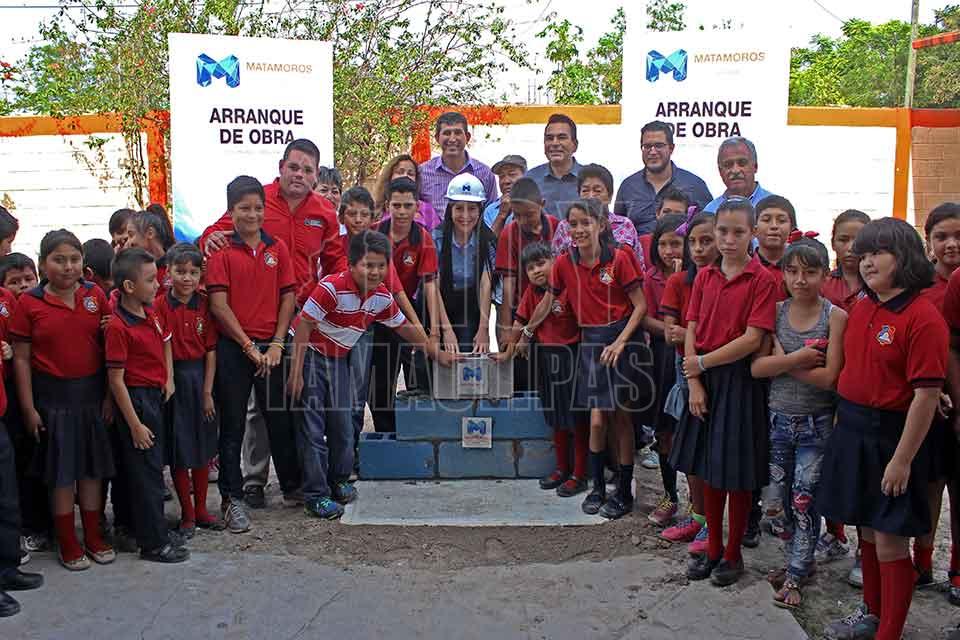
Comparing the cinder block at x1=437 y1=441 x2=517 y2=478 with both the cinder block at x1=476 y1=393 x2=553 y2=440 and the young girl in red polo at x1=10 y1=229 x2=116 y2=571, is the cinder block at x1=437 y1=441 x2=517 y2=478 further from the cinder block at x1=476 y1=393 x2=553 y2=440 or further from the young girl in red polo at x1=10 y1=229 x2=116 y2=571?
the young girl in red polo at x1=10 y1=229 x2=116 y2=571

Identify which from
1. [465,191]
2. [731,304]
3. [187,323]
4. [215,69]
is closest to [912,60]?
[465,191]

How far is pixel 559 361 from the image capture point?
4.90 meters

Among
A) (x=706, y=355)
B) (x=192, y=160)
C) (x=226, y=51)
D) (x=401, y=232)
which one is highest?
(x=226, y=51)

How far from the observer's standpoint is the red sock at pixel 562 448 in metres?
5.00

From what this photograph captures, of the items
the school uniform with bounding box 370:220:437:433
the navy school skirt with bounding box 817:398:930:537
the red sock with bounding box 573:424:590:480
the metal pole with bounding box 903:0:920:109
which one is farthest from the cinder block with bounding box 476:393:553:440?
the metal pole with bounding box 903:0:920:109

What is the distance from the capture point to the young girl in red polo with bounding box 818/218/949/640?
120 inches

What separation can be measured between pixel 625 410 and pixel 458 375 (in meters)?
1.01

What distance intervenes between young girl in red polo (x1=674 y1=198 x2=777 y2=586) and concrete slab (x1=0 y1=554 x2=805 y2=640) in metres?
0.31

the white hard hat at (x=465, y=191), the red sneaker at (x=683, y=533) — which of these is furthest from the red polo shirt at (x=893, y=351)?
the white hard hat at (x=465, y=191)

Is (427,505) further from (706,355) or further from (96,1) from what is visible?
(96,1)

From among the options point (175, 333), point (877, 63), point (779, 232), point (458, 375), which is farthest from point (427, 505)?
point (877, 63)

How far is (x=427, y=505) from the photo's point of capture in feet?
15.7

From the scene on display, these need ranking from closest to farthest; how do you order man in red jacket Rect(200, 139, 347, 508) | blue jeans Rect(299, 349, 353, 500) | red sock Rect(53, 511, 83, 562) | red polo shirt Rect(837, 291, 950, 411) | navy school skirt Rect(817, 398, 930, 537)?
red polo shirt Rect(837, 291, 950, 411), navy school skirt Rect(817, 398, 930, 537), red sock Rect(53, 511, 83, 562), blue jeans Rect(299, 349, 353, 500), man in red jacket Rect(200, 139, 347, 508)

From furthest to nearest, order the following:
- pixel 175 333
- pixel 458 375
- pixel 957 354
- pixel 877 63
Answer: pixel 877 63
pixel 458 375
pixel 175 333
pixel 957 354
